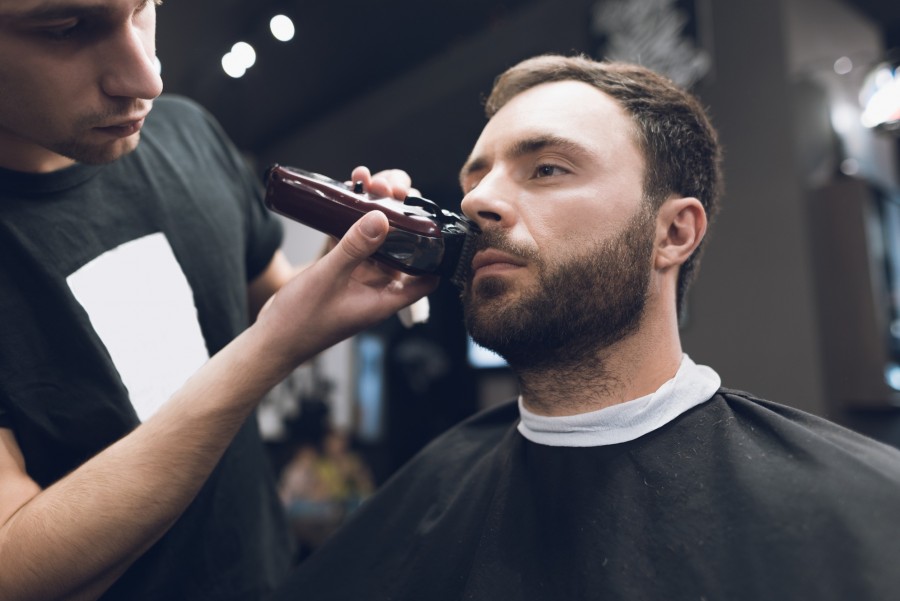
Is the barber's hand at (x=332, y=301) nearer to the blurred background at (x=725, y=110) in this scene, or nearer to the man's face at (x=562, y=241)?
the man's face at (x=562, y=241)

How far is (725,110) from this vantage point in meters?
3.36

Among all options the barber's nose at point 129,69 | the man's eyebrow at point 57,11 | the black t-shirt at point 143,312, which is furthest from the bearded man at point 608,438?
the man's eyebrow at point 57,11

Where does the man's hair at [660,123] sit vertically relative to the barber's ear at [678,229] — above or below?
above

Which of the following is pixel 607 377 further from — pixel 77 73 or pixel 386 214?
pixel 77 73

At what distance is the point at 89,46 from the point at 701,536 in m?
1.28

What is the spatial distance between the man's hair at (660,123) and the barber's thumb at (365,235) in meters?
0.61

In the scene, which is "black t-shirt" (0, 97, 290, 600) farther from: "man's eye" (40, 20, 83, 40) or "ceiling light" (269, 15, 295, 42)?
"ceiling light" (269, 15, 295, 42)

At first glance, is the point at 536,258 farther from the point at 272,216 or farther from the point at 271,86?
the point at 271,86

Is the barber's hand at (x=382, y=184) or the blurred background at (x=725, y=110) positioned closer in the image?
the barber's hand at (x=382, y=184)

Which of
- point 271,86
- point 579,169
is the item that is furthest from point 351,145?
point 579,169

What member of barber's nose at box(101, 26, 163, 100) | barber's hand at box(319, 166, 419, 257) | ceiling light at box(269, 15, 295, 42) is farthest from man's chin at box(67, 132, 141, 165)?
ceiling light at box(269, 15, 295, 42)

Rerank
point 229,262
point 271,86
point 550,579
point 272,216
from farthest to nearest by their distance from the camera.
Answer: point 271,86
point 272,216
point 229,262
point 550,579

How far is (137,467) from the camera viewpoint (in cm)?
109

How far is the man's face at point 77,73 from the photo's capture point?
3.36 ft
